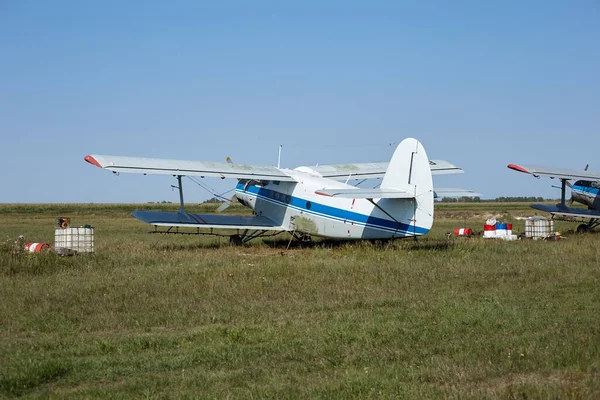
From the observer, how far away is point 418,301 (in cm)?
1131

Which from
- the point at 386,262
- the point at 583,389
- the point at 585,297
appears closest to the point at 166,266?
the point at 386,262

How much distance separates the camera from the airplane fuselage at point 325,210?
1955cm

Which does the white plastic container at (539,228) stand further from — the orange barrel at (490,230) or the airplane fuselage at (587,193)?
the airplane fuselage at (587,193)

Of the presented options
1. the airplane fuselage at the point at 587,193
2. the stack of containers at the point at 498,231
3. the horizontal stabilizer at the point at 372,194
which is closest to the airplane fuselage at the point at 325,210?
the horizontal stabilizer at the point at 372,194

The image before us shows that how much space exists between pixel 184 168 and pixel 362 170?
837 cm

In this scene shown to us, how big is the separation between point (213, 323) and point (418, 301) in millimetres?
3307

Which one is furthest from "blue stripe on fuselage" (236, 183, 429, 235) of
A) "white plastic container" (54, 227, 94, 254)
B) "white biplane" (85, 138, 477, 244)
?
"white plastic container" (54, 227, 94, 254)

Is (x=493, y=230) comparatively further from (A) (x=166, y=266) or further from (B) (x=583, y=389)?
(B) (x=583, y=389)

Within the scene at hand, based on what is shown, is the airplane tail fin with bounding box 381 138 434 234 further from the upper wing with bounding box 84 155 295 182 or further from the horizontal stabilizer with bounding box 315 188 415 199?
the upper wing with bounding box 84 155 295 182

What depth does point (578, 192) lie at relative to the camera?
31.8 m

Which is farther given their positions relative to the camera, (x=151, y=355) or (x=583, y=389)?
(x=151, y=355)

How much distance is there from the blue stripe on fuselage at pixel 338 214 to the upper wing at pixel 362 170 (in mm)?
3643

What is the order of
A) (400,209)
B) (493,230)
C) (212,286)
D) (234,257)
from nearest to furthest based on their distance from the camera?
(212,286)
(234,257)
(400,209)
(493,230)

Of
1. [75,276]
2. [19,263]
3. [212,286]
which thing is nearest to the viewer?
[212,286]
